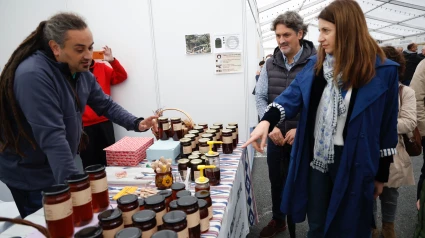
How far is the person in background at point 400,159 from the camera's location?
1709 mm

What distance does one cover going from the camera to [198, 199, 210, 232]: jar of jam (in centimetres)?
98

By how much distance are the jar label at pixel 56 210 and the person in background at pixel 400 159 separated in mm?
1806

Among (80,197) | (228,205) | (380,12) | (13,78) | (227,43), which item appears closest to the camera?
(80,197)

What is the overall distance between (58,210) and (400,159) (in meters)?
1.93

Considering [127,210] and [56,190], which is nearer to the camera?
[56,190]

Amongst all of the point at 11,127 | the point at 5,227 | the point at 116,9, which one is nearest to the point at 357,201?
the point at 5,227

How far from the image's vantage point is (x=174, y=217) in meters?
0.84

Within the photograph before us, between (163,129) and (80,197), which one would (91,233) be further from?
(163,129)

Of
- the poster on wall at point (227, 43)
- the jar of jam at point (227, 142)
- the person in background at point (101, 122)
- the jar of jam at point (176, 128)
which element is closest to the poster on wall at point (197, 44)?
the poster on wall at point (227, 43)

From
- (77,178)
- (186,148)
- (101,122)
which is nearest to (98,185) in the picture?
(77,178)

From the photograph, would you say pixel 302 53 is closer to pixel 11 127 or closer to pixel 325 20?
pixel 325 20

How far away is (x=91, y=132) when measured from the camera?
8.29 feet

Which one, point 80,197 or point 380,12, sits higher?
point 380,12

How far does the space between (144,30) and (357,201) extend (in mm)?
2261
